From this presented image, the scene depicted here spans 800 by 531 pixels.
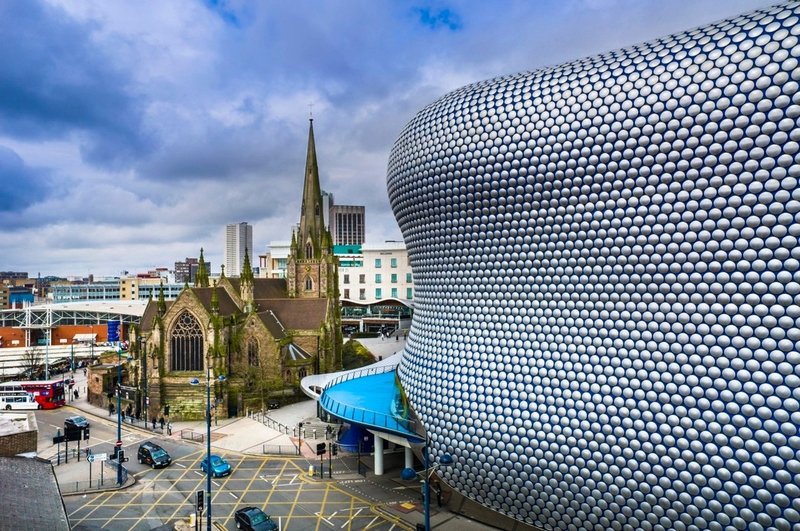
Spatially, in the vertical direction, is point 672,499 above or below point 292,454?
above

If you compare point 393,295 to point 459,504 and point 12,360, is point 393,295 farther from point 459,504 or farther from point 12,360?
point 459,504

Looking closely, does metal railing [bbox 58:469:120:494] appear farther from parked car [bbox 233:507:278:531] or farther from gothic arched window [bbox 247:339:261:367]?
gothic arched window [bbox 247:339:261:367]

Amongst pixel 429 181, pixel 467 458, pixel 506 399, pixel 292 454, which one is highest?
pixel 429 181

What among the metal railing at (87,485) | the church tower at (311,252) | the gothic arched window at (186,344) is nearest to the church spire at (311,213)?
the church tower at (311,252)

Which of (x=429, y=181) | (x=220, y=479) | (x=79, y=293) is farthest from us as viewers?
(x=79, y=293)

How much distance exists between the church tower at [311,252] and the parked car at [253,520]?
3425 cm

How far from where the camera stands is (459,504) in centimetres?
2222

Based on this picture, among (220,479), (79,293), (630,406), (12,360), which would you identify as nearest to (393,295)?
(12,360)

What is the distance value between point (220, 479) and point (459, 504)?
11.6 m

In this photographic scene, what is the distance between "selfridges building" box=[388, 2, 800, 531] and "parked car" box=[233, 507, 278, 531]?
7.43m

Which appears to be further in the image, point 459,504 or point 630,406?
point 459,504

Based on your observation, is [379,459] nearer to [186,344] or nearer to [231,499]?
[231,499]

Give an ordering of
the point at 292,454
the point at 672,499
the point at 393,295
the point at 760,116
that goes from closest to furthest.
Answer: the point at 760,116
the point at 672,499
the point at 292,454
the point at 393,295

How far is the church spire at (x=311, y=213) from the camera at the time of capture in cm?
5328
